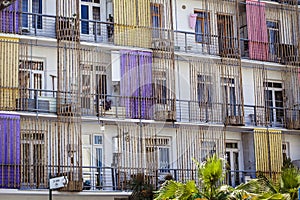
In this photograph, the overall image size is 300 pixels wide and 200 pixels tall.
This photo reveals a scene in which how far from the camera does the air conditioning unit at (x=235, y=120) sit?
2798 centimetres

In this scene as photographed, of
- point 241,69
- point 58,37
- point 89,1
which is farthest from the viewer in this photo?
point 241,69

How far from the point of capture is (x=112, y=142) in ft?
86.3

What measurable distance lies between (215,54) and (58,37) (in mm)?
6755

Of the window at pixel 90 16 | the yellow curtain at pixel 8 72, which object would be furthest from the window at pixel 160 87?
the yellow curtain at pixel 8 72

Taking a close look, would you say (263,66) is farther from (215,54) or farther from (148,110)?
(148,110)

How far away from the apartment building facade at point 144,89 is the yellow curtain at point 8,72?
3 cm

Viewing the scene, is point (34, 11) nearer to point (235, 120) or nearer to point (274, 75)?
point (235, 120)

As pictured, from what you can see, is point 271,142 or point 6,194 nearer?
point 6,194

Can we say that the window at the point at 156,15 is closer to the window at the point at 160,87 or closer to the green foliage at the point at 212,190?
the window at the point at 160,87

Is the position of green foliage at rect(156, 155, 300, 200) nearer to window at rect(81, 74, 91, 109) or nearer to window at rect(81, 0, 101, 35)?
window at rect(81, 74, 91, 109)

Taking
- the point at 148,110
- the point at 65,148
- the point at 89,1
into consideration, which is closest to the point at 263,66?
the point at 148,110

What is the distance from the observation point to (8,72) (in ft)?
80.5

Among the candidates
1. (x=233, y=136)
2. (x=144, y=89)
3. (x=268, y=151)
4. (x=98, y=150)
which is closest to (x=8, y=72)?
(x=98, y=150)

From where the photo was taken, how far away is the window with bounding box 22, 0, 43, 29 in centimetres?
2581
